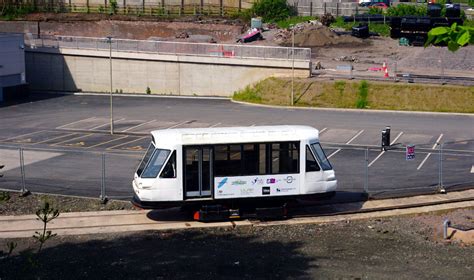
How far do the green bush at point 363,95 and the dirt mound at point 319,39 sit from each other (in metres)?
16.7

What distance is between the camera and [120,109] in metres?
53.4

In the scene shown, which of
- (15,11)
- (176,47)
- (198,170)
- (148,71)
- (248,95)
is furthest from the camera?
(15,11)

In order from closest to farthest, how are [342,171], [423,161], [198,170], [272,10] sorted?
[198,170] < [342,171] < [423,161] < [272,10]

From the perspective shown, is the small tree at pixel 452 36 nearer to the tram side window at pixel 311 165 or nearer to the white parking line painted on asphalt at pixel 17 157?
the tram side window at pixel 311 165

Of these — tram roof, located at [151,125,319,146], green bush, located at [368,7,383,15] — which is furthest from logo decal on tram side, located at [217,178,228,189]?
green bush, located at [368,7,383,15]

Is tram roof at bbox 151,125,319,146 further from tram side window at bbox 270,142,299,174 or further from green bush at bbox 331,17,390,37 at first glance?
green bush at bbox 331,17,390,37

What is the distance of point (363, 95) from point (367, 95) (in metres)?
0.27

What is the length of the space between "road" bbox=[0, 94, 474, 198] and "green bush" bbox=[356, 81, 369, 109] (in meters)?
1.23

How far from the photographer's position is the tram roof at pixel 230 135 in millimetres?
24000

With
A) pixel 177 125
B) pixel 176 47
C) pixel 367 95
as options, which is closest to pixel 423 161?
pixel 177 125

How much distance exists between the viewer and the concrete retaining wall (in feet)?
189

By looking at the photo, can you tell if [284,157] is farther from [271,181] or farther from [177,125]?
[177,125]

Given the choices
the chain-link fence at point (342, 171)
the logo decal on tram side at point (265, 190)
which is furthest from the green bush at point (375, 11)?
the logo decal on tram side at point (265, 190)

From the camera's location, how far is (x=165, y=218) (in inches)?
1008
